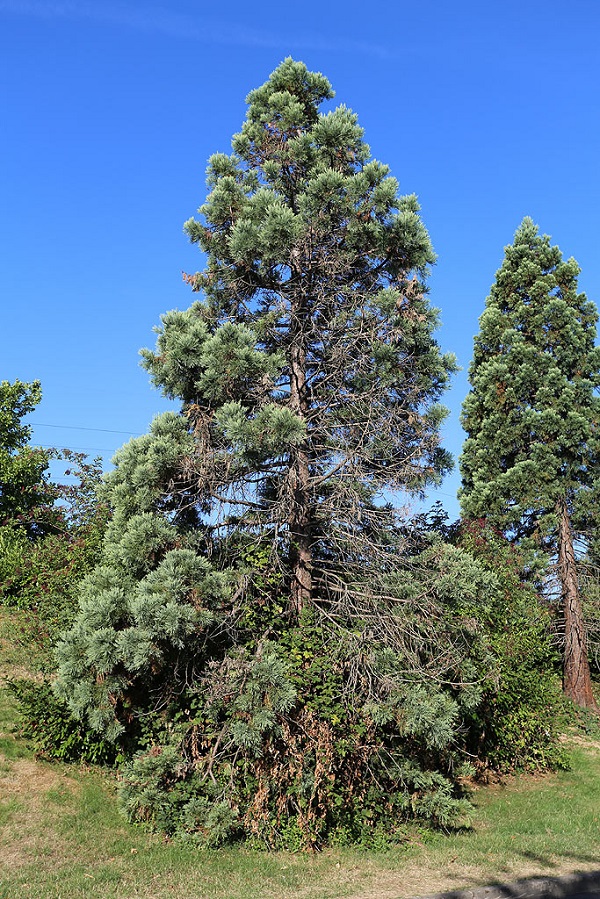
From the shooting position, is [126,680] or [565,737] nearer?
[126,680]

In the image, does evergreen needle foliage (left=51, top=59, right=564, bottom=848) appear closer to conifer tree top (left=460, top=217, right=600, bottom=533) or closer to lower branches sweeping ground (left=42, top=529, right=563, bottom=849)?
lower branches sweeping ground (left=42, top=529, right=563, bottom=849)

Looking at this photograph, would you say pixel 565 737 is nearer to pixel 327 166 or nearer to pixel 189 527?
pixel 189 527

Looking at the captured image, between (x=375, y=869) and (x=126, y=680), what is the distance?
3233 millimetres

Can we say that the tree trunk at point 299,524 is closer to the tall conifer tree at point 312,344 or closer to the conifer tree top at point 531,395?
the tall conifer tree at point 312,344

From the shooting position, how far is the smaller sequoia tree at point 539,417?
17.1 m

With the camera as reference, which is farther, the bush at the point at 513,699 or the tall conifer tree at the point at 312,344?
Answer: the bush at the point at 513,699

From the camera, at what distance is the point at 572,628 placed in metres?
16.9

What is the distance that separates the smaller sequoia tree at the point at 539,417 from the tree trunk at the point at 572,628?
0.02m

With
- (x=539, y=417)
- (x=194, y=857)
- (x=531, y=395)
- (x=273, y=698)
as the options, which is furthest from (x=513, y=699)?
(x=531, y=395)

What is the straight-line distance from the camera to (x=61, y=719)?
8797 millimetres

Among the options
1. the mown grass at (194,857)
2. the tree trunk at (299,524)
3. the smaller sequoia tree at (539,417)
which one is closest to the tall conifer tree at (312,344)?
the tree trunk at (299,524)

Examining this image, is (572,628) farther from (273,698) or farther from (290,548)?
(273,698)

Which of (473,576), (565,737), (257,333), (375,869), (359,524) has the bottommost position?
(375,869)

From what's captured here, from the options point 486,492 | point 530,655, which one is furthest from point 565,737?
point 486,492
